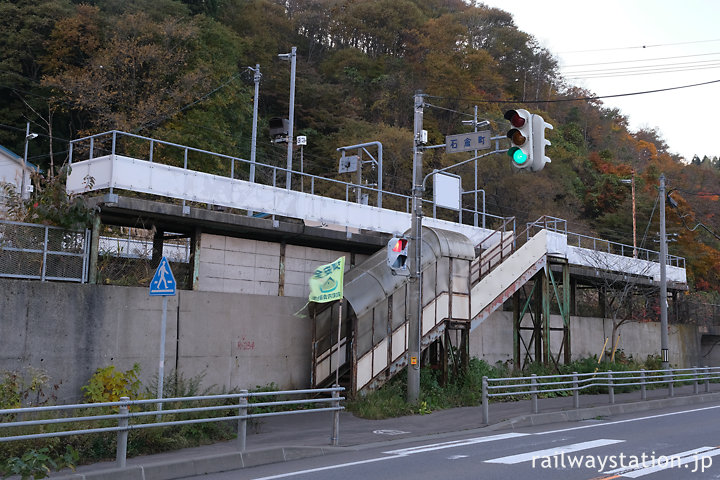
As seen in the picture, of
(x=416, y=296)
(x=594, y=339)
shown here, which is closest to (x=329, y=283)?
(x=416, y=296)

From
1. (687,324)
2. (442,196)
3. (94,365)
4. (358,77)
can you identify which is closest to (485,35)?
(358,77)

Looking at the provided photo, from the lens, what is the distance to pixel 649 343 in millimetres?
35531

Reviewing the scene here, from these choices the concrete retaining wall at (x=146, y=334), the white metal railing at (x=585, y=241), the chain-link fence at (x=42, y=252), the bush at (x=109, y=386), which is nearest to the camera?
the concrete retaining wall at (x=146, y=334)

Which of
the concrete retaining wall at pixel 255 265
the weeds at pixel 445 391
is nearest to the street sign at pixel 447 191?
the weeds at pixel 445 391

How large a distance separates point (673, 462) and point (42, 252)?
12.5 m

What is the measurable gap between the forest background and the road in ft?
58.2

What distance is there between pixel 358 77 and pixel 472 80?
34.9ft

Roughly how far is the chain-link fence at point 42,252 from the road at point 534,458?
6.75 meters

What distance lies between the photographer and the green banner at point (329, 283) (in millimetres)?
16609

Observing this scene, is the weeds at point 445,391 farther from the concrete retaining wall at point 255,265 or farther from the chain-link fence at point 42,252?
the chain-link fence at point 42,252

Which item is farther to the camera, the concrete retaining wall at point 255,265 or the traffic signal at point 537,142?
the concrete retaining wall at point 255,265

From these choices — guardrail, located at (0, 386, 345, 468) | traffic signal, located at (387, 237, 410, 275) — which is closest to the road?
guardrail, located at (0, 386, 345, 468)

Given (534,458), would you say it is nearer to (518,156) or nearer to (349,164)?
(518,156)

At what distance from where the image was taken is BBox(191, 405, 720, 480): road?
966 cm
